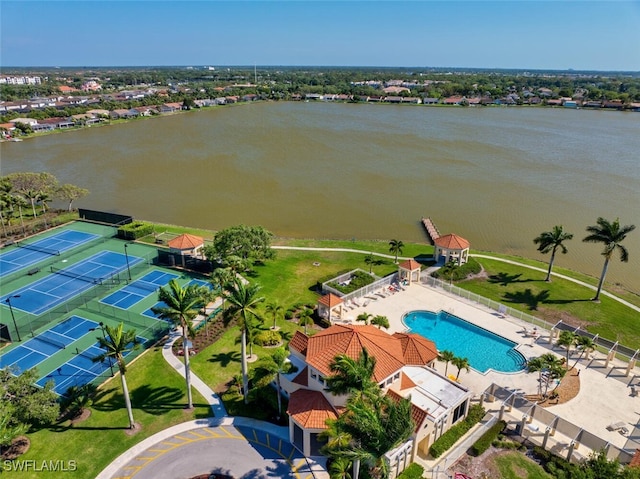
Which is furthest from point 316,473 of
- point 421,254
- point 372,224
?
point 372,224

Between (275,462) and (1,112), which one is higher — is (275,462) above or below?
below

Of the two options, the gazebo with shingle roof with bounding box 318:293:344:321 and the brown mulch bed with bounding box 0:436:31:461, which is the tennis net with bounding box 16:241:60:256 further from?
the gazebo with shingle roof with bounding box 318:293:344:321

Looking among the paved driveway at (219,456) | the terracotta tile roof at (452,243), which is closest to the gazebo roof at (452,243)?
the terracotta tile roof at (452,243)

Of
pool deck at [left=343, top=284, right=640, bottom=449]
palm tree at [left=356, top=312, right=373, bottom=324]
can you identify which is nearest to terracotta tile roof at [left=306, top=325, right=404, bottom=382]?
pool deck at [left=343, top=284, right=640, bottom=449]

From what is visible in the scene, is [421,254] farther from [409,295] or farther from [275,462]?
[275,462]

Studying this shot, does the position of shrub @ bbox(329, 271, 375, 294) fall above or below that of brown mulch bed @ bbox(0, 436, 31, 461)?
above

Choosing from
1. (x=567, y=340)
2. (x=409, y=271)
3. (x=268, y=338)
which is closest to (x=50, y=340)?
(x=268, y=338)

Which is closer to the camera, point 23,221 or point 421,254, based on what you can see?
point 421,254
